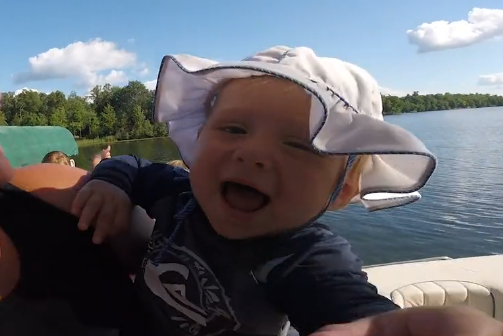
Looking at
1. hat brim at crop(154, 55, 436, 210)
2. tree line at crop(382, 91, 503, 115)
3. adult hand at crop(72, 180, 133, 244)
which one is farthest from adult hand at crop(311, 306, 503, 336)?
tree line at crop(382, 91, 503, 115)

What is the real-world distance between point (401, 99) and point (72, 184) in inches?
2306

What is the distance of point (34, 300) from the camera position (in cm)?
87

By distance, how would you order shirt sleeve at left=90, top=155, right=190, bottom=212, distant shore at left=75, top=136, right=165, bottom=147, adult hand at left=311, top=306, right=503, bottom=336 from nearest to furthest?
adult hand at left=311, top=306, right=503, bottom=336, shirt sleeve at left=90, top=155, right=190, bottom=212, distant shore at left=75, top=136, right=165, bottom=147

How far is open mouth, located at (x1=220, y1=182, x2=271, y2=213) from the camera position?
2.90 feet

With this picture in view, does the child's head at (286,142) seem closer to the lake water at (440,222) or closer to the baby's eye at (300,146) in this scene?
the baby's eye at (300,146)

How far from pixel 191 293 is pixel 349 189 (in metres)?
0.39

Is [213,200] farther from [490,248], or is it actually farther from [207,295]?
[490,248]

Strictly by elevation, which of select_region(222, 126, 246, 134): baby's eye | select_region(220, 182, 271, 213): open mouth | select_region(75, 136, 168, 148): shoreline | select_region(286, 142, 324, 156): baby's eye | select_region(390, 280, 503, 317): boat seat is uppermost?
select_region(222, 126, 246, 134): baby's eye

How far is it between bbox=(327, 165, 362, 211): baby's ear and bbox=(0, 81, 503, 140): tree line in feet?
132

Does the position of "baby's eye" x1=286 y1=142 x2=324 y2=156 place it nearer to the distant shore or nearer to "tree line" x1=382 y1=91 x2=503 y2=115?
the distant shore

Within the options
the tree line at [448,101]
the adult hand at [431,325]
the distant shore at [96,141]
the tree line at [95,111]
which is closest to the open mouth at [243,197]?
the adult hand at [431,325]

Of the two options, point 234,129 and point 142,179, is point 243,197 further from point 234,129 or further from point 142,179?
point 142,179

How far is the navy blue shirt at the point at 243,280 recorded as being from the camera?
79cm

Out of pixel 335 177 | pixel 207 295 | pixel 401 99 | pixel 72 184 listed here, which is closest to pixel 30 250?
pixel 72 184
